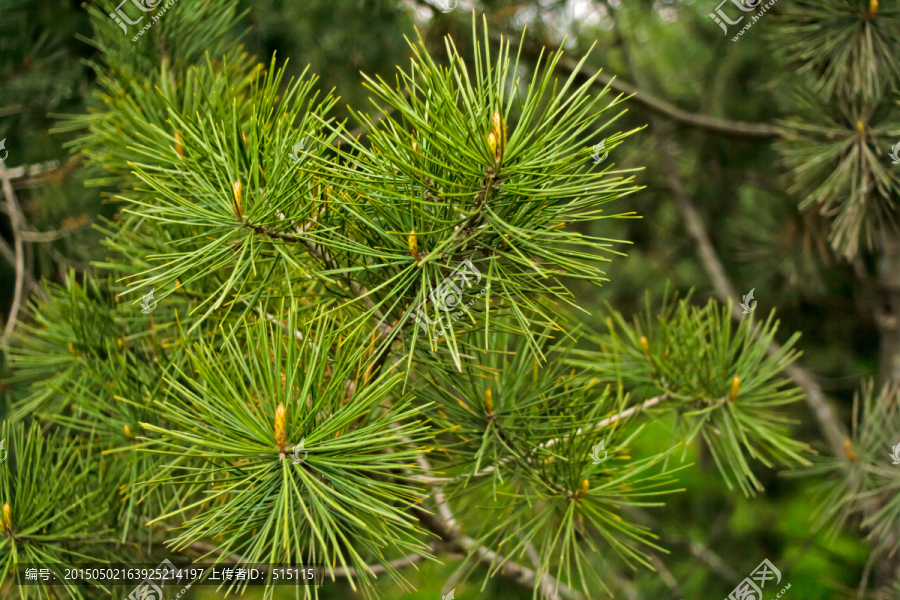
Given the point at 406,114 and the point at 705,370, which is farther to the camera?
the point at 705,370

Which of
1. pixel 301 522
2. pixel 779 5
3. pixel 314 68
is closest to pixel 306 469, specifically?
pixel 301 522

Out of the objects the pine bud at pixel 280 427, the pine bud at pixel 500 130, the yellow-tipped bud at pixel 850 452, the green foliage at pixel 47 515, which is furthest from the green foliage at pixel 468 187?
the yellow-tipped bud at pixel 850 452

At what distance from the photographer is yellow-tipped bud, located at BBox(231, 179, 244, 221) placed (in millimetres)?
440

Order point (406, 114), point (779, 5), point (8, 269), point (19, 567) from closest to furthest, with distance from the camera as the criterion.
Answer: point (406, 114), point (19, 567), point (779, 5), point (8, 269)

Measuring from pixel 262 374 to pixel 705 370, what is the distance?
0.53 m

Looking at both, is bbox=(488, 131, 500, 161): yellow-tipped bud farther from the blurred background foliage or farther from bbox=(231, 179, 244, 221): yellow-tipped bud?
the blurred background foliage

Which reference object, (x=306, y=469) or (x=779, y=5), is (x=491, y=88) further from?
(x=779, y=5)

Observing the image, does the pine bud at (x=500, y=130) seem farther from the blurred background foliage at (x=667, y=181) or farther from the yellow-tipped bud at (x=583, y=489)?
the blurred background foliage at (x=667, y=181)

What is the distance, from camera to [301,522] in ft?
1.59

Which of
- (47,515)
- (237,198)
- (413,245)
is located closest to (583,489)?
(413,245)

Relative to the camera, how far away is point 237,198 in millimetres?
441

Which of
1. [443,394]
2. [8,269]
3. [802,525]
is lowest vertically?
[8,269]

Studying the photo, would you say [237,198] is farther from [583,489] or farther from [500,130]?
[583,489]

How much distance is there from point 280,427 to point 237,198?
0.60ft
